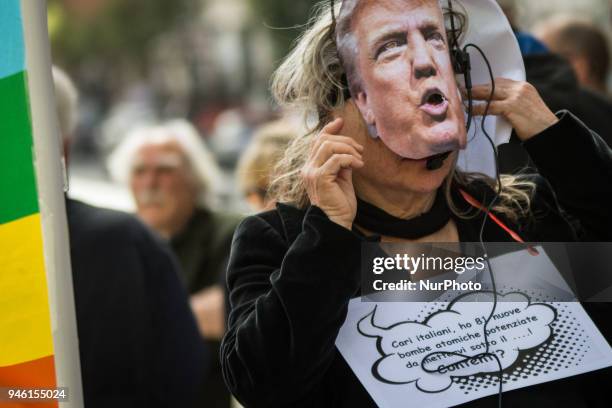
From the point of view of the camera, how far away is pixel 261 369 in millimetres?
1949

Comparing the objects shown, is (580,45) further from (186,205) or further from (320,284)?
(320,284)

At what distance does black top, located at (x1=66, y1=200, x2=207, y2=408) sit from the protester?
95 cm

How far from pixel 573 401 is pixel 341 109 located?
77 cm

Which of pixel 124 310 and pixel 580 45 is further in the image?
pixel 580 45

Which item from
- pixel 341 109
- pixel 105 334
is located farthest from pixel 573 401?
pixel 105 334

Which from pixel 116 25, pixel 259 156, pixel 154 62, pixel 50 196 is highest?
pixel 116 25

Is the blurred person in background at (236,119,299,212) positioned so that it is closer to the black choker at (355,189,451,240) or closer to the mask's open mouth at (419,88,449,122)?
the black choker at (355,189,451,240)

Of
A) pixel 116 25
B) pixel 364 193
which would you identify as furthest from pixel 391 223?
pixel 116 25

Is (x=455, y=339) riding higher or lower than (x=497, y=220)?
lower

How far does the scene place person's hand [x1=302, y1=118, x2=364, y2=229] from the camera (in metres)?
2.01

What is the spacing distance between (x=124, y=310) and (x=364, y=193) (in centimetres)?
120

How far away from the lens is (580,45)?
5.26 metres

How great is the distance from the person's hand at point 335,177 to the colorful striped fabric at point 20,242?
0.58m

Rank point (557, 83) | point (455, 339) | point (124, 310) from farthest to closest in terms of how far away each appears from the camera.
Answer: point (557, 83) → point (124, 310) → point (455, 339)
